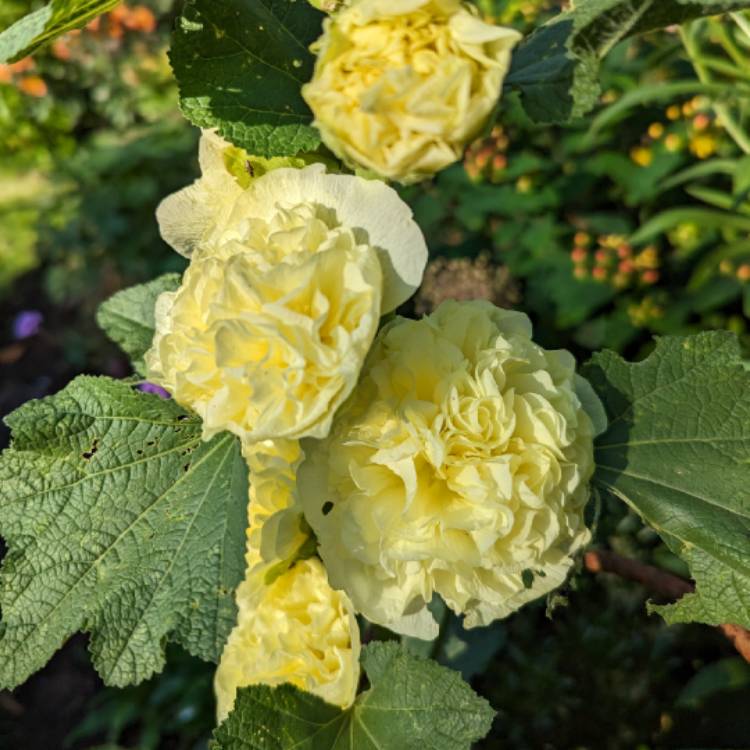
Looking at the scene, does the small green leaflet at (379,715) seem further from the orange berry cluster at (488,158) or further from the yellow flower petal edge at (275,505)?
the orange berry cluster at (488,158)

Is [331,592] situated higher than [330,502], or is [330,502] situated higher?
[330,502]

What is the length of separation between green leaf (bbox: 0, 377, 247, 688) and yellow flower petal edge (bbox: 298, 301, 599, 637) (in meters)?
0.11

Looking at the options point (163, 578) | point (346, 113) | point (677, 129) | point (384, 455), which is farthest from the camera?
point (677, 129)

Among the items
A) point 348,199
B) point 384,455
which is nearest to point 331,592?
point 384,455

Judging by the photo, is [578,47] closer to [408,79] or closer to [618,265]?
[408,79]

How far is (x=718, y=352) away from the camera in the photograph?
33.3 inches

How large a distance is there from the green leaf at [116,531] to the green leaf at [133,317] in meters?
0.24

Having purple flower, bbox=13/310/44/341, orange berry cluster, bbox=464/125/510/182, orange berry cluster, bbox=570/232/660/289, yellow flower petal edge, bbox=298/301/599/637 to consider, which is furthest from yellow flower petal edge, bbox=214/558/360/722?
purple flower, bbox=13/310/44/341

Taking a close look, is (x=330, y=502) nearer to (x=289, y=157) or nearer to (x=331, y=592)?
(x=331, y=592)

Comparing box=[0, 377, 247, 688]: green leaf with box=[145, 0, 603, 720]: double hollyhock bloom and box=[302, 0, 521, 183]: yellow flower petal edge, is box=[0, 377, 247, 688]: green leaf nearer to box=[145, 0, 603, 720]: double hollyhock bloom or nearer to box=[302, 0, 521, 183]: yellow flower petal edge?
box=[145, 0, 603, 720]: double hollyhock bloom

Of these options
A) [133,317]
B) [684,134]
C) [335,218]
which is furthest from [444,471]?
[684,134]

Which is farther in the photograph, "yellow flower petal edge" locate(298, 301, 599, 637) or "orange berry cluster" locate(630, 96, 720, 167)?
"orange berry cluster" locate(630, 96, 720, 167)

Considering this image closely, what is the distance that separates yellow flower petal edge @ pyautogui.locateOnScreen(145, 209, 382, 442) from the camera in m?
0.60

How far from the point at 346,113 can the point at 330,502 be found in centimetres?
30
